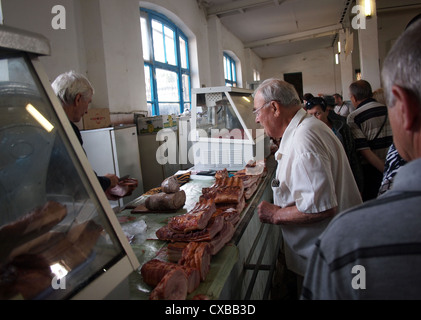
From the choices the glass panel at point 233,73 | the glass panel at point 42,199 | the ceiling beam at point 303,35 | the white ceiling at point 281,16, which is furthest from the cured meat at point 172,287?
the ceiling beam at point 303,35

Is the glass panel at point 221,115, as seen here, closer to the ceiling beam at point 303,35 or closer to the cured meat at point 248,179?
the cured meat at point 248,179

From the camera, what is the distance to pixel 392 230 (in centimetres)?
72

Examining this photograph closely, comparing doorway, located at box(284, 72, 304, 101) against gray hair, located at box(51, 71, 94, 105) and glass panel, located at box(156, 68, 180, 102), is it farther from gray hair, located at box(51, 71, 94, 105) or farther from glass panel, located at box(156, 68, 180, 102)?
gray hair, located at box(51, 71, 94, 105)

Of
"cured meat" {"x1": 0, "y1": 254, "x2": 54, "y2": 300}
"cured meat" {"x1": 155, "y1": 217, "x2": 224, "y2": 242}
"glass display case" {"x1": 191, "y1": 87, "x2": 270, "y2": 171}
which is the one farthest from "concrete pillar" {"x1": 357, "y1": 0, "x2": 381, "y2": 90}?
"cured meat" {"x1": 0, "y1": 254, "x2": 54, "y2": 300}

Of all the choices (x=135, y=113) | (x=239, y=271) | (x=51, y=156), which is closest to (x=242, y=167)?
(x=239, y=271)

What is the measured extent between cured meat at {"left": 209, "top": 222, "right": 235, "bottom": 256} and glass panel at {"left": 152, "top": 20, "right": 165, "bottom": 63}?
6456mm

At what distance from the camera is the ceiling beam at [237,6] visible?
29.8 ft

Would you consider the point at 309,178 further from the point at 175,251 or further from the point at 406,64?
the point at 406,64

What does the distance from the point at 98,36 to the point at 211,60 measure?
18.9 feet

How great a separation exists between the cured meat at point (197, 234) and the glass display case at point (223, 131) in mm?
1766

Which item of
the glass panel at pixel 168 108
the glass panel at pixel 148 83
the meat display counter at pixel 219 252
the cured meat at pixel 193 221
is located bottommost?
the meat display counter at pixel 219 252

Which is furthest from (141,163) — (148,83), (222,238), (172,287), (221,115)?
(172,287)

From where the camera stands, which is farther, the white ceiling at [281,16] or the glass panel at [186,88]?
the white ceiling at [281,16]

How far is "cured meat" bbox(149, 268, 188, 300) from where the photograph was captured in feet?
4.16
